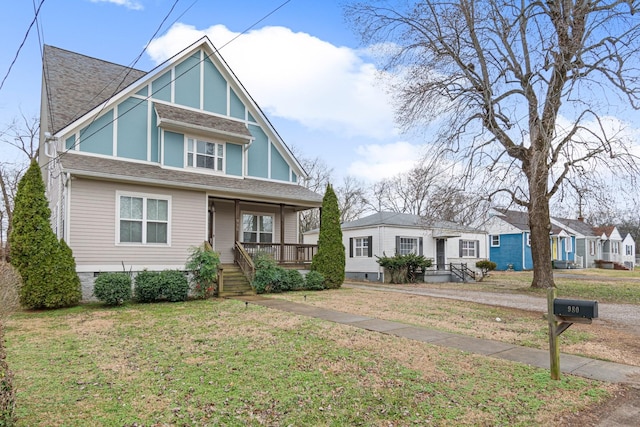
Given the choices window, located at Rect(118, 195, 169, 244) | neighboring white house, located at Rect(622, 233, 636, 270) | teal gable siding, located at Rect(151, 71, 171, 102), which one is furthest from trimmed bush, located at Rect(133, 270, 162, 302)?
neighboring white house, located at Rect(622, 233, 636, 270)

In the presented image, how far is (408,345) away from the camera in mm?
6941

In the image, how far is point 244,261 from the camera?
15312mm

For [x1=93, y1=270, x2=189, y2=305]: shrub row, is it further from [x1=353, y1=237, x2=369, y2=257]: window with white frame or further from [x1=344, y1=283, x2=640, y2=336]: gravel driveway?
[x1=353, y1=237, x2=369, y2=257]: window with white frame

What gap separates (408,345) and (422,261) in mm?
16298

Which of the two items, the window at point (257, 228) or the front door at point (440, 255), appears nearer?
the window at point (257, 228)

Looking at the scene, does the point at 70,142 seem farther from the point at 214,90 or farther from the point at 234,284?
the point at 234,284

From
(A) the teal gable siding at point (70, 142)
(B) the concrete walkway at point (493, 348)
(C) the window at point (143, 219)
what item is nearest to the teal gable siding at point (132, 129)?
(A) the teal gable siding at point (70, 142)

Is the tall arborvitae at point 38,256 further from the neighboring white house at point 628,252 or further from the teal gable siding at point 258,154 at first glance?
the neighboring white house at point 628,252

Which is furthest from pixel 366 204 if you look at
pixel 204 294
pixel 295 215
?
pixel 204 294

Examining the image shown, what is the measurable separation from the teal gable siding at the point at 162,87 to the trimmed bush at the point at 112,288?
7.37m

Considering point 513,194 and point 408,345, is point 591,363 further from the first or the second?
point 513,194

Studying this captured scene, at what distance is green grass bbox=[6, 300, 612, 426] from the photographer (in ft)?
13.8

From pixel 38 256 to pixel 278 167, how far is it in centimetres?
1014

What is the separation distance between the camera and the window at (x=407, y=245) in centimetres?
2374
